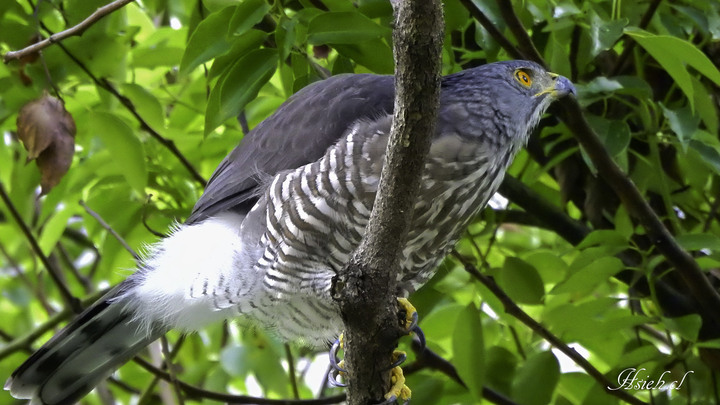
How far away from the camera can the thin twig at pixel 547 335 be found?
2518 mm

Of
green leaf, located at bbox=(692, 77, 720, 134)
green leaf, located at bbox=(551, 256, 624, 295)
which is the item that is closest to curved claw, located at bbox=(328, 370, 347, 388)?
green leaf, located at bbox=(551, 256, 624, 295)

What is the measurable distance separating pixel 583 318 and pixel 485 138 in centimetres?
56

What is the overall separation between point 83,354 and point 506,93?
5.06 ft

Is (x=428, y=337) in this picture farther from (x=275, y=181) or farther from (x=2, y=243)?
(x=2, y=243)

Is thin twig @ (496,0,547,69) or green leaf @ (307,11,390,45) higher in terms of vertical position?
green leaf @ (307,11,390,45)

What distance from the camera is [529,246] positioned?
348cm

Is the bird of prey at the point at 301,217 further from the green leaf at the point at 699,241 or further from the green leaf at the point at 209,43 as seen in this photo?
the green leaf at the point at 699,241

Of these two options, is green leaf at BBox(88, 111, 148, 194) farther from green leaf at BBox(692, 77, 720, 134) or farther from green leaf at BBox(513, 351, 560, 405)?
green leaf at BBox(692, 77, 720, 134)

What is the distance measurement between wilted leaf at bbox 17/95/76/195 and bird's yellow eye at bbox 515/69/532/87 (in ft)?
4.13

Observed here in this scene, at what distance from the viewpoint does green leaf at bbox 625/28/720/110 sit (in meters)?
2.08

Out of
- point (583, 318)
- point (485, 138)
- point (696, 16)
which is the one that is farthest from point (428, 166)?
point (696, 16)

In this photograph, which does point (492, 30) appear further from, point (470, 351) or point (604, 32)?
point (470, 351)

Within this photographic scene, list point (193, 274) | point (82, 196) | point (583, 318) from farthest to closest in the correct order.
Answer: point (82, 196) → point (193, 274) → point (583, 318)

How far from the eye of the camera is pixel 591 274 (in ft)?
7.76
